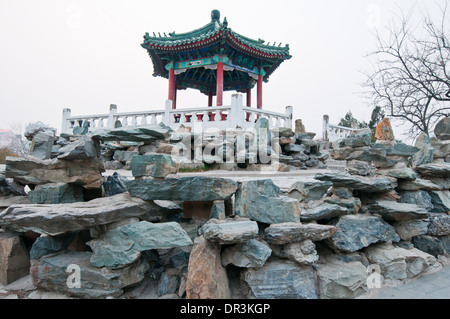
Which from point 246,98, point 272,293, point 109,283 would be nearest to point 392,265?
point 272,293

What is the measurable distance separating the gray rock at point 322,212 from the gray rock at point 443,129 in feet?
17.1

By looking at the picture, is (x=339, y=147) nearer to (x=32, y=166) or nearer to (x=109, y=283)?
(x=109, y=283)

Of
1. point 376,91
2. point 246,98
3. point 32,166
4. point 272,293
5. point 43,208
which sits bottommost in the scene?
point 272,293

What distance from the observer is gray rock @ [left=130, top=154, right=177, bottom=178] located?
2926mm

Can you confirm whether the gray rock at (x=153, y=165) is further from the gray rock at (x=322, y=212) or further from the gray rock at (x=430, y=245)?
the gray rock at (x=430, y=245)

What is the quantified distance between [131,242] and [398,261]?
129 inches

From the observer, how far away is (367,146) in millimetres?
4293

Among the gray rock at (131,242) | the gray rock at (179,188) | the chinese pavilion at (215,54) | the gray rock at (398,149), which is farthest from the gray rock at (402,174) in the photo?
the chinese pavilion at (215,54)

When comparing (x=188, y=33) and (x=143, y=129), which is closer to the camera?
(x=143, y=129)

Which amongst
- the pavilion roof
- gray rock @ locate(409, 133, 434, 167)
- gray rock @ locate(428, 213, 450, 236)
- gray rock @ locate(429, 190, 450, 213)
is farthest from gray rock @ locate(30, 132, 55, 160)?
the pavilion roof

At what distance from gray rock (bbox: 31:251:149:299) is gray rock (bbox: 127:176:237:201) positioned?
78 cm

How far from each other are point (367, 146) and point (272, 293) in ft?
9.97

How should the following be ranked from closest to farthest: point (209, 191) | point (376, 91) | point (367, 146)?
point (209, 191), point (367, 146), point (376, 91)

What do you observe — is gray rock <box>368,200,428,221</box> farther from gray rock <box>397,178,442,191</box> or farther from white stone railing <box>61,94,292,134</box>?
white stone railing <box>61,94,292,134</box>
